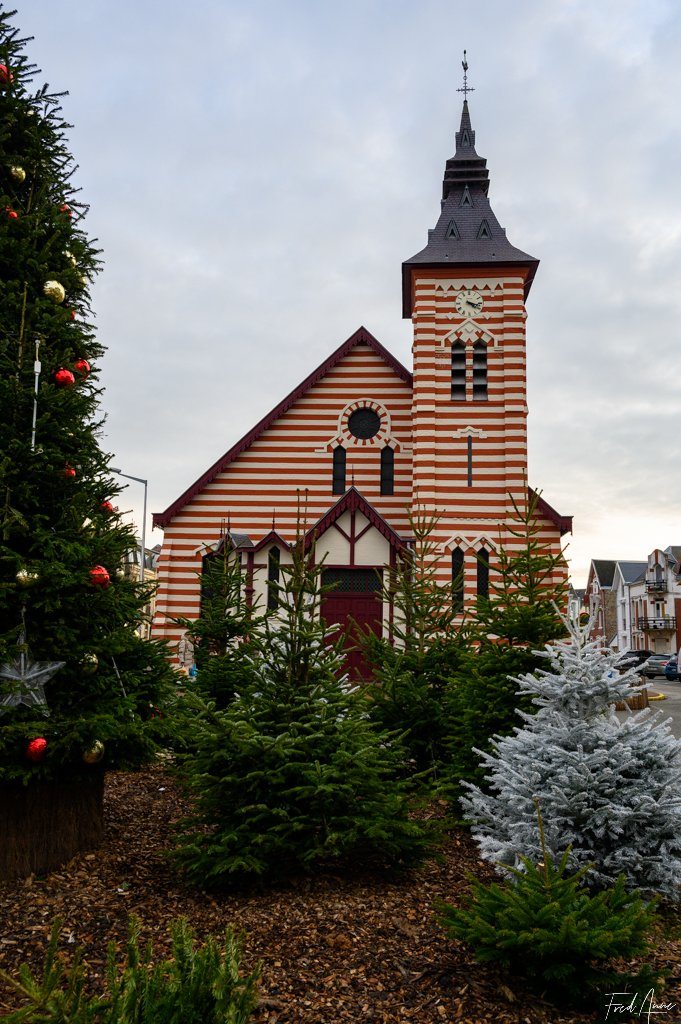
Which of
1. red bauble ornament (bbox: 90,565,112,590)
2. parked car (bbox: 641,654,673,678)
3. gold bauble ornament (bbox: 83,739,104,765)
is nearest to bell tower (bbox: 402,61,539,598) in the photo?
red bauble ornament (bbox: 90,565,112,590)

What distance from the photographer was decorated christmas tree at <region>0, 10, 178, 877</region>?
5.39 metres

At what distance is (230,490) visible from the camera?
73.0 ft

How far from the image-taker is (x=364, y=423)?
22.8m

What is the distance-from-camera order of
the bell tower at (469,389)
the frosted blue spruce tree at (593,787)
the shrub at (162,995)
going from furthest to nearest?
the bell tower at (469,389) < the frosted blue spruce tree at (593,787) < the shrub at (162,995)

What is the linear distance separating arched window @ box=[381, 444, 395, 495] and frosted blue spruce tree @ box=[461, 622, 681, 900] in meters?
16.5

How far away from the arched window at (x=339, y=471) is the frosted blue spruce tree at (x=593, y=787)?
16626 mm

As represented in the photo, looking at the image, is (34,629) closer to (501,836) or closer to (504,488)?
(501,836)

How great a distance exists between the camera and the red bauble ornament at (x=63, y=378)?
5.96 metres

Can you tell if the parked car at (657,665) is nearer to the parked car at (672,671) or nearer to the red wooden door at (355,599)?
the parked car at (672,671)

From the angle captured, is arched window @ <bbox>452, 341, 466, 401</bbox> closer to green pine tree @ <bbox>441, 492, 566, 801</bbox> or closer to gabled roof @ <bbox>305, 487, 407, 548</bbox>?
gabled roof @ <bbox>305, 487, 407, 548</bbox>

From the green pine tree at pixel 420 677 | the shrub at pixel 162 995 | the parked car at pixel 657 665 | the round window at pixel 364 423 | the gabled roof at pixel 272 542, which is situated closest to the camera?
the shrub at pixel 162 995

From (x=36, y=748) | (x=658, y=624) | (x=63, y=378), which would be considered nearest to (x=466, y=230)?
(x=63, y=378)

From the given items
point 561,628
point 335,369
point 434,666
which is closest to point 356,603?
point 335,369

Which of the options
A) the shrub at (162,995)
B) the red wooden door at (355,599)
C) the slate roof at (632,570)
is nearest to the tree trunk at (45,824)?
the shrub at (162,995)
